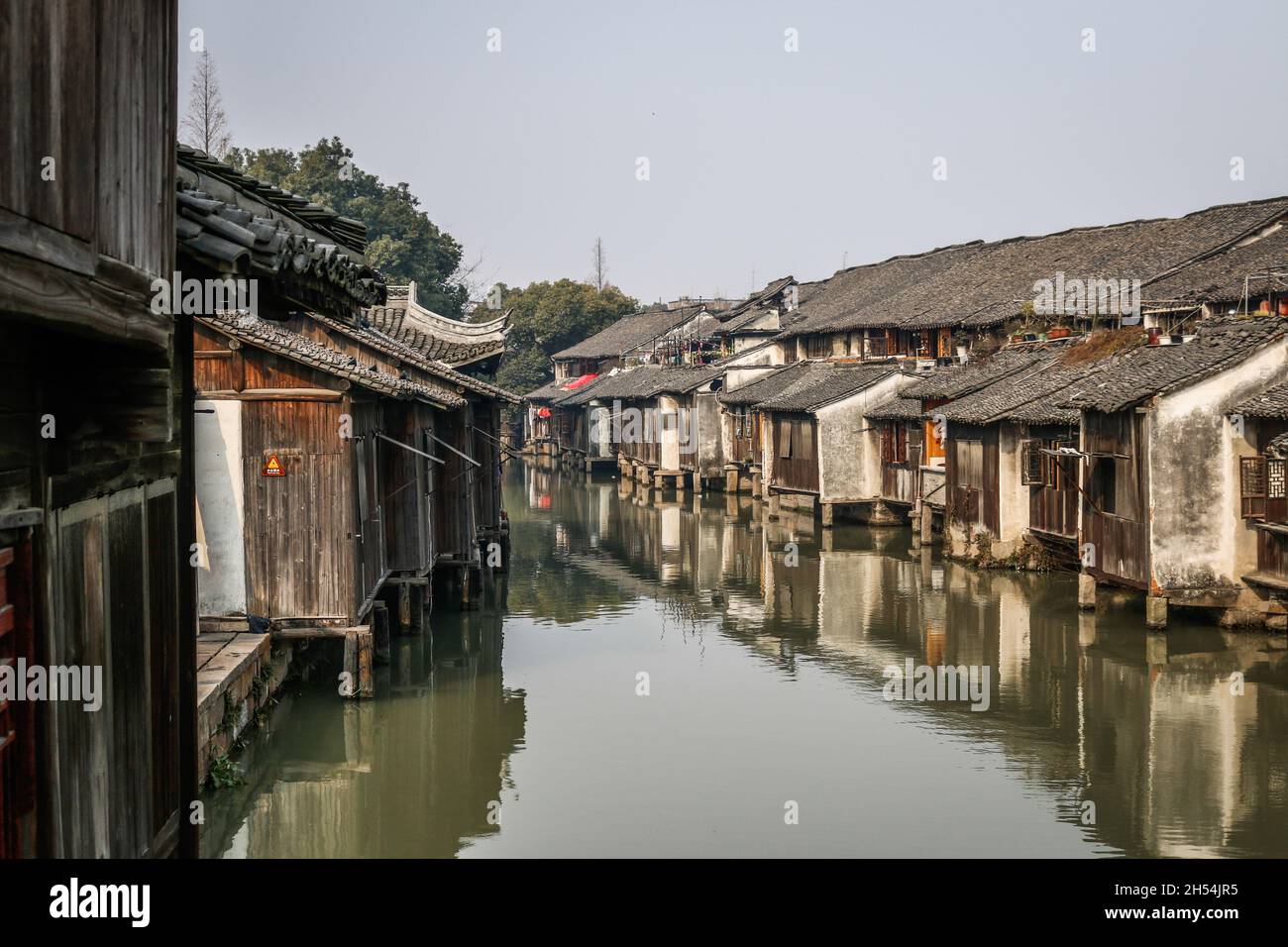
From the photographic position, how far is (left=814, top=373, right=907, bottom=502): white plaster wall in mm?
33125

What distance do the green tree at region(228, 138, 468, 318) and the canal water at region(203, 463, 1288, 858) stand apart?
38.6m

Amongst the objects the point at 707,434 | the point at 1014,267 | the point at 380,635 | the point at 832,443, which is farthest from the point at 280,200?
the point at 707,434

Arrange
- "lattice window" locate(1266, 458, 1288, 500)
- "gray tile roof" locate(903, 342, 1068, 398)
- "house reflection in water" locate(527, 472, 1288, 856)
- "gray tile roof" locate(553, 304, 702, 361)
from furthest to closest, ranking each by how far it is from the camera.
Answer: "gray tile roof" locate(553, 304, 702, 361) < "gray tile roof" locate(903, 342, 1068, 398) < "lattice window" locate(1266, 458, 1288, 500) < "house reflection in water" locate(527, 472, 1288, 856)

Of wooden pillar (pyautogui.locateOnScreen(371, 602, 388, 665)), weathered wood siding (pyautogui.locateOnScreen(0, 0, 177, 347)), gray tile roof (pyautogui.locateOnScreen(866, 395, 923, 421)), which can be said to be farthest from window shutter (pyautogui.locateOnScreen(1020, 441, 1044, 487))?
weathered wood siding (pyautogui.locateOnScreen(0, 0, 177, 347))

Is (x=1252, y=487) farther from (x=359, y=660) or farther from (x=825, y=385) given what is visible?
(x=825, y=385)

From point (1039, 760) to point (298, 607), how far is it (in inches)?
302

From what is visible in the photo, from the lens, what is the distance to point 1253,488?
17.8 metres

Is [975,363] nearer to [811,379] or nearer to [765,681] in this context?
[811,379]

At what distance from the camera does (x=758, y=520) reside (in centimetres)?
3575

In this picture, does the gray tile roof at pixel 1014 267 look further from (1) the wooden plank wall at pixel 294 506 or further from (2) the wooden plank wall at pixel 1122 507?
(1) the wooden plank wall at pixel 294 506

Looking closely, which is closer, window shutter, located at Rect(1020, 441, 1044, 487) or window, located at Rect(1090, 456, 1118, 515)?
window, located at Rect(1090, 456, 1118, 515)

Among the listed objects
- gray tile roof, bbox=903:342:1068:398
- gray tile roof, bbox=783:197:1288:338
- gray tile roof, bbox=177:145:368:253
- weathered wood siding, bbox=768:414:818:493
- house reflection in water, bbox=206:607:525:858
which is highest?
gray tile roof, bbox=783:197:1288:338

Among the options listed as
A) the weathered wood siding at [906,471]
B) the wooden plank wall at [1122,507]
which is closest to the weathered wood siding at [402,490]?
the wooden plank wall at [1122,507]

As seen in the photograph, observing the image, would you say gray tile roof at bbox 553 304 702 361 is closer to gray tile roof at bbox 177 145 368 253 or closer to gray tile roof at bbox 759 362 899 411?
gray tile roof at bbox 759 362 899 411
